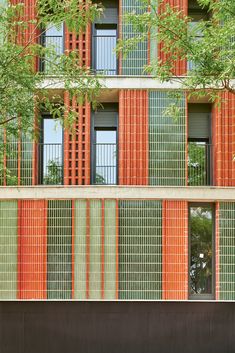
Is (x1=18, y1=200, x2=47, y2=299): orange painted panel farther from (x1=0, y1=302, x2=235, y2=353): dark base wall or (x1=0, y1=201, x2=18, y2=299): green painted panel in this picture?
(x1=0, y1=302, x2=235, y2=353): dark base wall

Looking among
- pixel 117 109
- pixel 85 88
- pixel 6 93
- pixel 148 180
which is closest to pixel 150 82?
pixel 117 109

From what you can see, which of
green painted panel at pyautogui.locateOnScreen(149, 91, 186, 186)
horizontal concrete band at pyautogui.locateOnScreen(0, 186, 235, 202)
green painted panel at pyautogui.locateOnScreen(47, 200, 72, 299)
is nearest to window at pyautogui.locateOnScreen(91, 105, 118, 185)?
horizontal concrete band at pyautogui.locateOnScreen(0, 186, 235, 202)

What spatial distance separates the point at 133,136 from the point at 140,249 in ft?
10.4

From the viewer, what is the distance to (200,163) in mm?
20047

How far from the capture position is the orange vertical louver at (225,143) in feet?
64.4

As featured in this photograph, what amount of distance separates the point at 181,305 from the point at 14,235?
16.4ft

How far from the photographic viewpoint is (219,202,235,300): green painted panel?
19.3 metres

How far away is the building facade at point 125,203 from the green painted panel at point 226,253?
0.09 ft

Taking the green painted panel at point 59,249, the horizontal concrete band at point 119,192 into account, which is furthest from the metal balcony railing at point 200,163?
the green painted panel at point 59,249

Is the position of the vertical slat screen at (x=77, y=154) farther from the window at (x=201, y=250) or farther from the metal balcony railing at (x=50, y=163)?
the window at (x=201, y=250)

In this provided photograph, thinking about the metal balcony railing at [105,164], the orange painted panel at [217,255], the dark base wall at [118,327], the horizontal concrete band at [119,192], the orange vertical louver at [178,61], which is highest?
the orange vertical louver at [178,61]

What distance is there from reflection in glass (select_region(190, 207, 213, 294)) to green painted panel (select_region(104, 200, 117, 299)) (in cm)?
230

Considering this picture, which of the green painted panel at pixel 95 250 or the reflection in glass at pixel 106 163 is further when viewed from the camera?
the reflection in glass at pixel 106 163

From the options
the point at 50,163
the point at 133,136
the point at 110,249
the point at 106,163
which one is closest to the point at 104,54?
the point at 133,136
